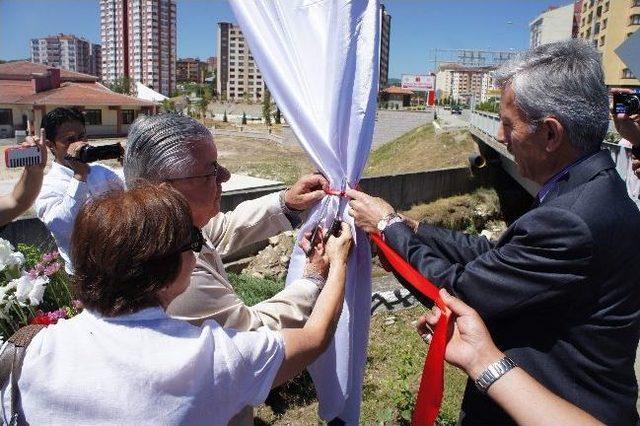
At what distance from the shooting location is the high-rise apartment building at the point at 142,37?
254 ft

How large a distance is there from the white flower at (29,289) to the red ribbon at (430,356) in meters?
2.38

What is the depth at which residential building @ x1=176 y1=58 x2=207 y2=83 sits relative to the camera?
120 m

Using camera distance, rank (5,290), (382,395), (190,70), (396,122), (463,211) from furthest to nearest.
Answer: (190,70) < (396,122) < (463,211) < (382,395) < (5,290)

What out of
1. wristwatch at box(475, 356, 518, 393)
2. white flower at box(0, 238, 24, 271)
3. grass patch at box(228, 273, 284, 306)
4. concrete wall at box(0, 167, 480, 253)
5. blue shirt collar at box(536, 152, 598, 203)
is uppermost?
blue shirt collar at box(536, 152, 598, 203)

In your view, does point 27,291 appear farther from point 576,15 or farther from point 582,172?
point 576,15

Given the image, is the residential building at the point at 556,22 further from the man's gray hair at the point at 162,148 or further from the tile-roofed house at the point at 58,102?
the man's gray hair at the point at 162,148

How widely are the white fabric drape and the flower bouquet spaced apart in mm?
1546

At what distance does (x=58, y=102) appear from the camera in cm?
3844

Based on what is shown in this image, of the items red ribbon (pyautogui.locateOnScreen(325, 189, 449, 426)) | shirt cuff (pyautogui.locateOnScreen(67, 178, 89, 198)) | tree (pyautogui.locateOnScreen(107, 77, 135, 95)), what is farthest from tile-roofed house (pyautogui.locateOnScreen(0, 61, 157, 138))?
red ribbon (pyautogui.locateOnScreen(325, 189, 449, 426))

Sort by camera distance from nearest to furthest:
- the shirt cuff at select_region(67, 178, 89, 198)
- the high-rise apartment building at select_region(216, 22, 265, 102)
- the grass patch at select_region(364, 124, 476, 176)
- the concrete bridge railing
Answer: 1. the shirt cuff at select_region(67, 178, 89, 198)
2. the concrete bridge railing
3. the grass patch at select_region(364, 124, 476, 176)
4. the high-rise apartment building at select_region(216, 22, 265, 102)

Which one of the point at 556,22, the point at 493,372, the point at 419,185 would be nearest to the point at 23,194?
the point at 493,372

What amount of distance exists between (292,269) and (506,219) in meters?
15.5

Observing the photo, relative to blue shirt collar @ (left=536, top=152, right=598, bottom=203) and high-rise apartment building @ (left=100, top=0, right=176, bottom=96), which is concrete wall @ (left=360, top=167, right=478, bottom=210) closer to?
blue shirt collar @ (left=536, top=152, right=598, bottom=203)

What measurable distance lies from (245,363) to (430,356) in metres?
0.64
